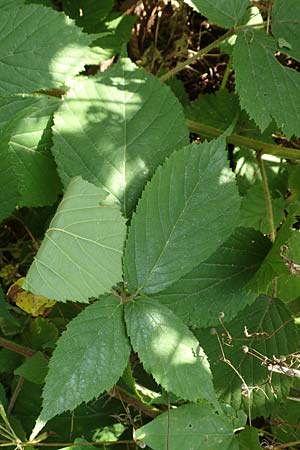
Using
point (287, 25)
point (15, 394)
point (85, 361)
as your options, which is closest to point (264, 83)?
point (287, 25)

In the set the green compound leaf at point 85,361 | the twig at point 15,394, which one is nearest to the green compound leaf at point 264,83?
the green compound leaf at point 85,361

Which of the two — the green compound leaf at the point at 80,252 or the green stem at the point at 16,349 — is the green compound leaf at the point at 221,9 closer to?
A: the green compound leaf at the point at 80,252

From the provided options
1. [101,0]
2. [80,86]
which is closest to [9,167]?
[80,86]

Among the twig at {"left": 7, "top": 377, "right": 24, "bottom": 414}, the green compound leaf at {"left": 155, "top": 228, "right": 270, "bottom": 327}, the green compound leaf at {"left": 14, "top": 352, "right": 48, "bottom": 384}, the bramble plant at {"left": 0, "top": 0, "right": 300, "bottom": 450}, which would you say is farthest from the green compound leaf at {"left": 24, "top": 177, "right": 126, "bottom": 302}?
the twig at {"left": 7, "top": 377, "right": 24, "bottom": 414}

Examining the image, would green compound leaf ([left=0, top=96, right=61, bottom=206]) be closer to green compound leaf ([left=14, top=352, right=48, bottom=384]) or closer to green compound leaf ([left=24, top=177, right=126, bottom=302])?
green compound leaf ([left=24, top=177, right=126, bottom=302])

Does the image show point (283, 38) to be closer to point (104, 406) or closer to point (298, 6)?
point (298, 6)

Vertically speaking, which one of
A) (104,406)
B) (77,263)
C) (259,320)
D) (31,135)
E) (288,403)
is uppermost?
(31,135)
